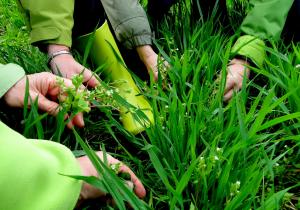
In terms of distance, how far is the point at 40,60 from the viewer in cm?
145

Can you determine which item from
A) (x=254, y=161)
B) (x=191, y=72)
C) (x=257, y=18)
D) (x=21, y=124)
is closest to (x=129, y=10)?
(x=191, y=72)

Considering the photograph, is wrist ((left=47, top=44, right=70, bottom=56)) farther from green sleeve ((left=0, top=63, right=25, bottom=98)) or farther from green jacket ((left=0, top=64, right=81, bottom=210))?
green jacket ((left=0, top=64, right=81, bottom=210))

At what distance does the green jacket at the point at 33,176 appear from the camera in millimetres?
731

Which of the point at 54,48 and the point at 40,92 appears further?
the point at 54,48

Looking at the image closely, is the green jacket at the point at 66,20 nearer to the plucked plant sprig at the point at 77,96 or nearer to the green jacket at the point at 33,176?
the plucked plant sprig at the point at 77,96

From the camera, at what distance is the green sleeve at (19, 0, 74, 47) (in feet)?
4.40

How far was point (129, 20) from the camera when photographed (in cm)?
145

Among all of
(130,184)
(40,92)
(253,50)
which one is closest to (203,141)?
(130,184)

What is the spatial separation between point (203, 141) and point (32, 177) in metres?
0.40

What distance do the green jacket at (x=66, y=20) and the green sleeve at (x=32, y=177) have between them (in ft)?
1.93

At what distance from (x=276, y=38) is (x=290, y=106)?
348 mm

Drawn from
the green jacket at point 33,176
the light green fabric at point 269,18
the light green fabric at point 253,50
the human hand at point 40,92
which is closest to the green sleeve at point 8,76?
the human hand at point 40,92

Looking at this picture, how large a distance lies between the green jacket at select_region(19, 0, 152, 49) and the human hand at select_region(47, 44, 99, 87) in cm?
2

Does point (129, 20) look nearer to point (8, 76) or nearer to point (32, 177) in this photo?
point (8, 76)
